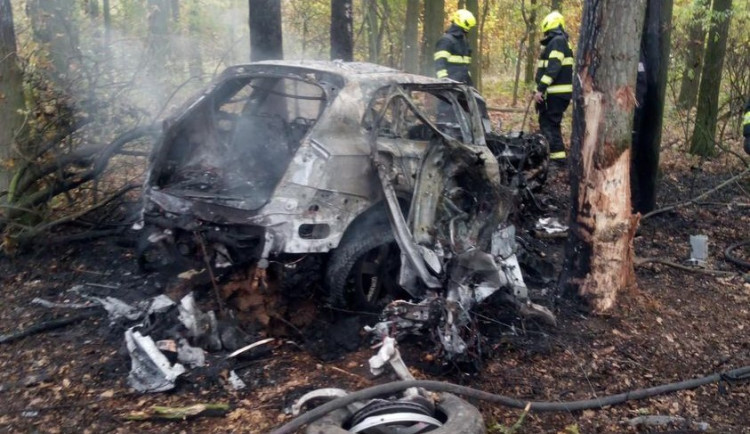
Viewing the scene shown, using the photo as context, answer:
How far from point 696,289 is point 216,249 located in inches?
169

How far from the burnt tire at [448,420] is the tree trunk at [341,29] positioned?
6951 mm

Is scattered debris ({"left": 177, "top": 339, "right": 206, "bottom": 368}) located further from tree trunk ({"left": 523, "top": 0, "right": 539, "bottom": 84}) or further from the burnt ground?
tree trunk ({"left": 523, "top": 0, "right": 539, "bottom": 84})

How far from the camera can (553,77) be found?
33.4ft

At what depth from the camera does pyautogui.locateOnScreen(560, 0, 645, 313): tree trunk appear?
5.32 m

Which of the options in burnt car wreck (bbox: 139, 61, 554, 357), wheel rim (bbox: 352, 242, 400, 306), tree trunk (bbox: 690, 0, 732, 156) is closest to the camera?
burnt car wreck (bbox: 139, 61, 554, 357)

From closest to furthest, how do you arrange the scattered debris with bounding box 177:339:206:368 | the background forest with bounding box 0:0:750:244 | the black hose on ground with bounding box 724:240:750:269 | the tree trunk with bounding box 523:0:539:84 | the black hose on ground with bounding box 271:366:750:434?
the black hose on ground with bounding box 271:366:750:434, the scattered debris with bounding box 177:339:206:368, the background forest with bounding box 0:0:750:244, the black hose on ground with bounding box 724:240:750:269, the tree trunk with bounding box 523:0:539:84

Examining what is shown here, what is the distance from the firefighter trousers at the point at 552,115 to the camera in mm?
10297

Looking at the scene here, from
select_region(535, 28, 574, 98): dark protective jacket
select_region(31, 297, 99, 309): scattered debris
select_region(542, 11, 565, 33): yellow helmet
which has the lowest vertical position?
select_region(31, 297, 99, 309): scattered debris

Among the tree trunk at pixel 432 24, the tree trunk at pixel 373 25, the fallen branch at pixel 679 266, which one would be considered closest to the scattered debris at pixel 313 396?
the fallen branch at pixel 679 266

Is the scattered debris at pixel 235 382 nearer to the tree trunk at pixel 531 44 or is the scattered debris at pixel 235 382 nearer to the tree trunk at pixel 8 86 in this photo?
the tree trunk at pixel 8 86

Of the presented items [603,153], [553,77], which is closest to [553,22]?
[553,77]

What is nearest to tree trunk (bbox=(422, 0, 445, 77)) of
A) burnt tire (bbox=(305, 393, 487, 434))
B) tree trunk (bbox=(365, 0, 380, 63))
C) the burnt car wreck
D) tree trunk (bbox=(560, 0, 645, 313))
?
tree trunk (bbox=(365, 0, 380, 63))

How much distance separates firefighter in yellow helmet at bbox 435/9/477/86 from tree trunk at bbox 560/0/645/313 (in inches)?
211

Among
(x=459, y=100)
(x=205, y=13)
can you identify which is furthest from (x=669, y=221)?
(x=205, y=13)
